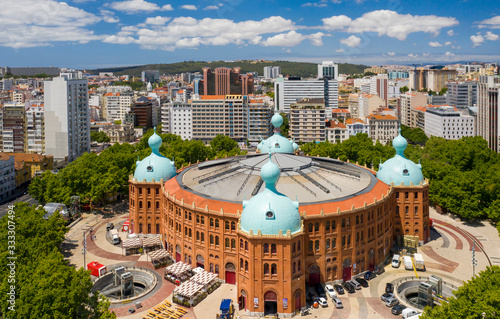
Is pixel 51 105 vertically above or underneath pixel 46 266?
above

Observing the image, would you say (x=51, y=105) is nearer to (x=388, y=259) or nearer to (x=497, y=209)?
(x=388, y=259)

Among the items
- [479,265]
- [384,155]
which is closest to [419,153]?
[384,155]

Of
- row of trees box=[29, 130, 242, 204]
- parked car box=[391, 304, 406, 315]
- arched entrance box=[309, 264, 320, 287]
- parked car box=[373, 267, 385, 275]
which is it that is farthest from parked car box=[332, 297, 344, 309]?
row of trees box=[29, 130, 242, 204]

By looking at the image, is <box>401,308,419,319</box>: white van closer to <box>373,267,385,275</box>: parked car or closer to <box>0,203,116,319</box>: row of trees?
<box>373,267,385,275</box>: parked car

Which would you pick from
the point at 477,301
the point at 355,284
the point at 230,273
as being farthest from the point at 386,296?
the point at 230,273

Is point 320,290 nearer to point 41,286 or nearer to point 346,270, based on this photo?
point 346,270

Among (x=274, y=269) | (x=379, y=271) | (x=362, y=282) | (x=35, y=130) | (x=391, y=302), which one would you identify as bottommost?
(x=391, y=302)

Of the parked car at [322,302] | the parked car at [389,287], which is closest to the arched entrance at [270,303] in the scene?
the parked car at [322,302]

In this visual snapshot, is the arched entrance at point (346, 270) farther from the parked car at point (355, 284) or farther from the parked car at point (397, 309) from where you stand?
the parked car at point (397, 309)
